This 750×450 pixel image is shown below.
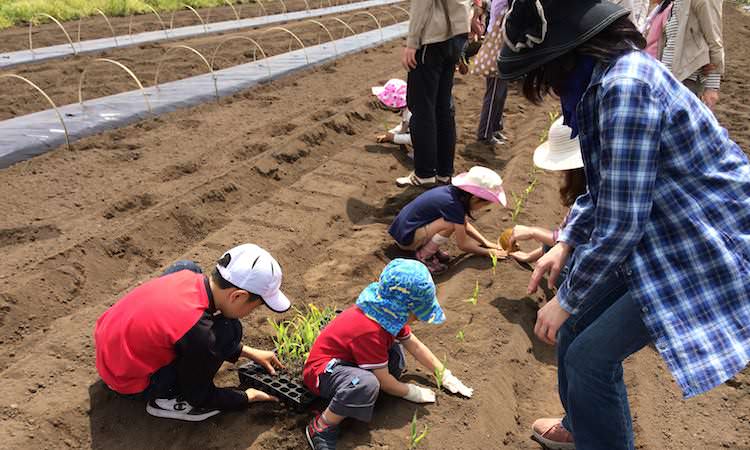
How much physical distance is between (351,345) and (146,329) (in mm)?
761

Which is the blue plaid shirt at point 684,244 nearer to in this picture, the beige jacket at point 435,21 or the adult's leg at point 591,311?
the adult's leg at point 591,311

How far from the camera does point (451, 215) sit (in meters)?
Result: 3.59

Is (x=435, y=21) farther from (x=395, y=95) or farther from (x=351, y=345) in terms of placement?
(x=351, y=345)

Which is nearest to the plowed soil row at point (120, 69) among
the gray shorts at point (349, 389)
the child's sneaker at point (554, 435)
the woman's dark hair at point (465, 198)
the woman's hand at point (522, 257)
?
the woman's dark hair at point (465, 198)

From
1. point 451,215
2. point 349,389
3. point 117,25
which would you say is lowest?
point 117,25

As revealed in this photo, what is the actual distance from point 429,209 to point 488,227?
2.40ft

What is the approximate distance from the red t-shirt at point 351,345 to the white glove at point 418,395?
0.68 ft

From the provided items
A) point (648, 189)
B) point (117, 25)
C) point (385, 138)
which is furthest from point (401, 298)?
point (117, 25)

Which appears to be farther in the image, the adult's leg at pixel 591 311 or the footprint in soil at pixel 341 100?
the footprint in soil at pixel 341 100

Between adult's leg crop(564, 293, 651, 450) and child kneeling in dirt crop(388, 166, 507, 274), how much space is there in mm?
1781

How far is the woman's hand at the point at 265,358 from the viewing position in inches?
102

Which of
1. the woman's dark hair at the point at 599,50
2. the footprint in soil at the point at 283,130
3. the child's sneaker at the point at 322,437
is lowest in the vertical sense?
the footprint in soil at the point at 283,130

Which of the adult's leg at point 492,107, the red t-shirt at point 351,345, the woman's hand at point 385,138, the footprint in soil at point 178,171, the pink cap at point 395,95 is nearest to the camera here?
the red t-shirt at point 351,345

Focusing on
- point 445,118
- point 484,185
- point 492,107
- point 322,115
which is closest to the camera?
point 484,185
